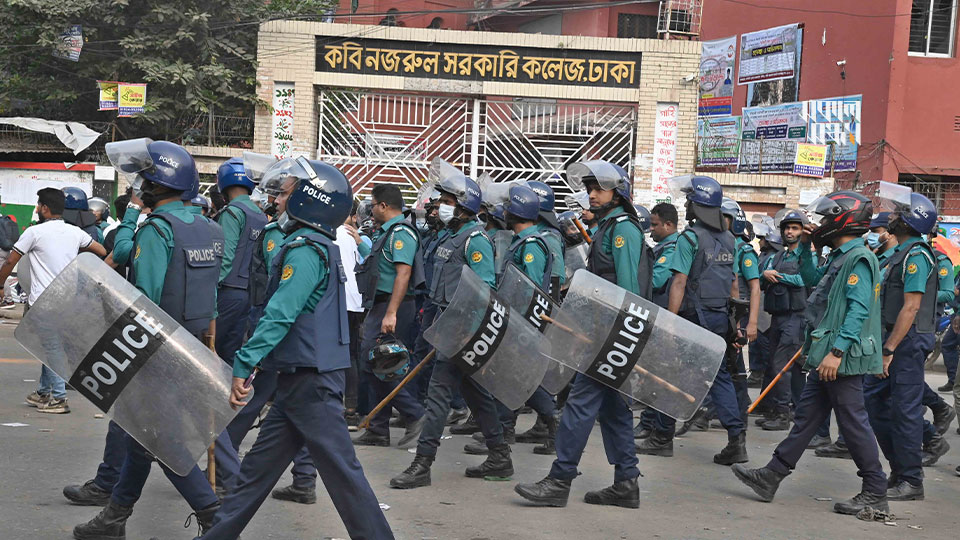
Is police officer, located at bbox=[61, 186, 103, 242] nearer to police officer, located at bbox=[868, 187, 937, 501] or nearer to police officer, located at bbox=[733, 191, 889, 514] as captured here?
police officer, located at bbox=[733, 191, 889, 514]

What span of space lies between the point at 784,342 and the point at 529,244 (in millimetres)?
3673

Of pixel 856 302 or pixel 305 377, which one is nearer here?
pixel 305 377

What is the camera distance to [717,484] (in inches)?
287

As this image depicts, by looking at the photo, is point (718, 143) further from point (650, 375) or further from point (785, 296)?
point (650, 375)

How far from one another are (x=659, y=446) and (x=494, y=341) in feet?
7.51

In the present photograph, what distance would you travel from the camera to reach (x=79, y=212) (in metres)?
9.98

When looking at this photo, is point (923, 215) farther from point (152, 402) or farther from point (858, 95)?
point (858, 95)

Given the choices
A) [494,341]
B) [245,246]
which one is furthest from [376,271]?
[494,341]

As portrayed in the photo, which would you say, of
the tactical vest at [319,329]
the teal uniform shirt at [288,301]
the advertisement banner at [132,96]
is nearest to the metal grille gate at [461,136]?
the advertisement banner at [132,96]

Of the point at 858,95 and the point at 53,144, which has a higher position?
the point at 858,95

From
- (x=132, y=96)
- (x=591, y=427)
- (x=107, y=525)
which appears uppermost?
(x=132, y=96)

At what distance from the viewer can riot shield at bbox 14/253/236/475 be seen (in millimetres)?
4621

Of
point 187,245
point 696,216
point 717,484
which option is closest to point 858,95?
point 696,216

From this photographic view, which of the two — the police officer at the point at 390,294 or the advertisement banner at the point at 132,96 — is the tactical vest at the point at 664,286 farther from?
the advertisement banner at the point at 132,96
